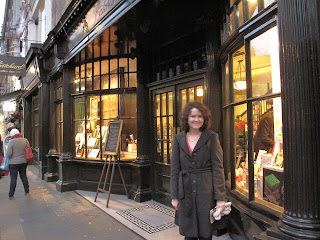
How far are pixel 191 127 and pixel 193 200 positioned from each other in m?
0.73

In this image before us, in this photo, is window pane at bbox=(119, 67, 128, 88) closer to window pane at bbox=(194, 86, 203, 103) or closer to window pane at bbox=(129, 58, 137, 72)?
window pane at bbox=(129, 58, 137, 72)

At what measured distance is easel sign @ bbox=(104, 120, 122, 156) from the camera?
5.75 metres

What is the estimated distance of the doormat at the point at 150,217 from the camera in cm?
448

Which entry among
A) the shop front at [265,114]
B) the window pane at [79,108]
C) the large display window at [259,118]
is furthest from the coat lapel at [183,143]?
the window pane at [79,108]

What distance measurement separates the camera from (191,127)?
106 inches

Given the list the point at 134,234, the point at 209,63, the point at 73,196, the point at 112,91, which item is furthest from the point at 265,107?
the point at 73,196

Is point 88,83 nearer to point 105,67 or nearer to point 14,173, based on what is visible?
point 105,67

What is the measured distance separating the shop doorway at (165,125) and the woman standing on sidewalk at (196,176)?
7.73ft

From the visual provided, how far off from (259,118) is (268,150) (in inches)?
15.9

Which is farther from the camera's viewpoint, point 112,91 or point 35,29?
point 35,29

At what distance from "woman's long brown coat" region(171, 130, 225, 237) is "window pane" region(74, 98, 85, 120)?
5.51 metres

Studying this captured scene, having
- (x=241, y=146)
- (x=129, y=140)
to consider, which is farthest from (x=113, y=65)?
(x=241, y=146)

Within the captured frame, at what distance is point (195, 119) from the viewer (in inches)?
103

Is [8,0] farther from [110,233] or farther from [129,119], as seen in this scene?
[110,233]
